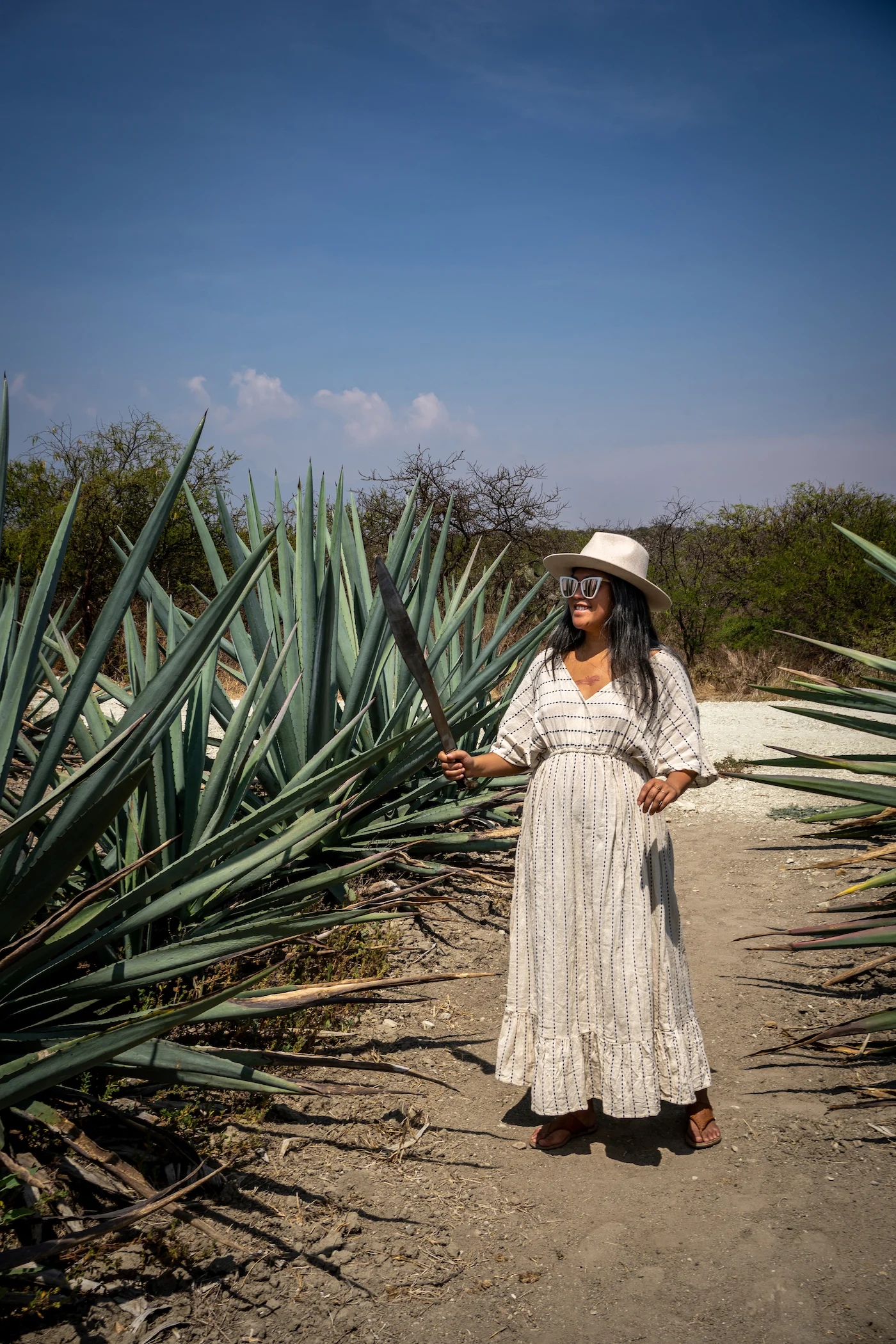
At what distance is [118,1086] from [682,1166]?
1.40m

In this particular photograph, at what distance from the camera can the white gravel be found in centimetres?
621

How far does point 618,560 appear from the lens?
8.52ft

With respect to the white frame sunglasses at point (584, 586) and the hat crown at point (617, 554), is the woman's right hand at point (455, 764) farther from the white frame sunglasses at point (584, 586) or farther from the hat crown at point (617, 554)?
the hat crown at point (617, 554)

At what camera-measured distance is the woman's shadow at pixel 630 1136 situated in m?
2.50

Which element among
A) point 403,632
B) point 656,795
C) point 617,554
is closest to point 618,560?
point 617,554

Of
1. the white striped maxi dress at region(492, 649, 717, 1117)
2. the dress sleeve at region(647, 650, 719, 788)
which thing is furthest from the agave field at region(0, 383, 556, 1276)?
the dress sleeve at region(647, 650, 719, 788)

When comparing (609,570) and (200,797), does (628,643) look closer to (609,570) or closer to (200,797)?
(609,570)

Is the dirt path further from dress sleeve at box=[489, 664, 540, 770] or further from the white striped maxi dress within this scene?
dress sleeve at box=[489, 664, 540, 770]

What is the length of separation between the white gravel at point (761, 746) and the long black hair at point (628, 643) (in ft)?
6.60

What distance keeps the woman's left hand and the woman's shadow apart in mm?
835

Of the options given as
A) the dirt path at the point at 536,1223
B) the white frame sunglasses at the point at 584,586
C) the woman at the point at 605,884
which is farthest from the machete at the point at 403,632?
the dirt path at the point at 536,1223

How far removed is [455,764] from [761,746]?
6.36 m

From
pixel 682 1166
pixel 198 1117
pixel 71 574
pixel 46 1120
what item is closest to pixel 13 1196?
pixel 46 1120

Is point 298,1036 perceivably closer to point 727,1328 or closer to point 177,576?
point 727,1328
